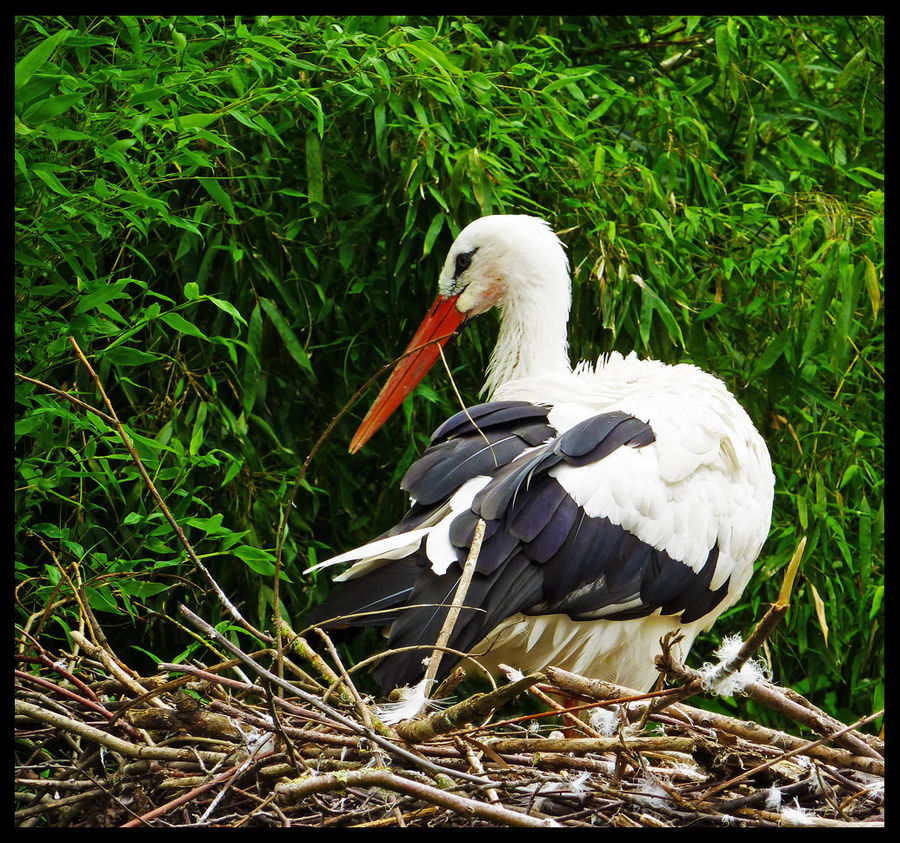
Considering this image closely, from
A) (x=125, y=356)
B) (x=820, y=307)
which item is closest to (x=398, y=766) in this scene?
(x=125, y=356)

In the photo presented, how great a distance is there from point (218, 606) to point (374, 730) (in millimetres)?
1040

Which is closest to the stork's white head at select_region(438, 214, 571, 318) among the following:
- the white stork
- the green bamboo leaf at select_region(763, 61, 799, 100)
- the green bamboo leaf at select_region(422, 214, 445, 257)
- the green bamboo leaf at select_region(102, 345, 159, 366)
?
the green bamboo leaf at select_region(422, 214, 445, 257)

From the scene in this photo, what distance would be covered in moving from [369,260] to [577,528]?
1063mm

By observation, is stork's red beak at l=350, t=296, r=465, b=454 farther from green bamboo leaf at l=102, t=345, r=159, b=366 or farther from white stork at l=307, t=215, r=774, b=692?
green bamboo leaf at l=102, t=345, r=159, b=366

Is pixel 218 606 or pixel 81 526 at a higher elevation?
pixel 81 526

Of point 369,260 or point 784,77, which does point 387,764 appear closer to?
point 369,260

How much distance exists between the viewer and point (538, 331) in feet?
9.80

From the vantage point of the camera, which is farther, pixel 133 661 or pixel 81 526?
pixel 133 661

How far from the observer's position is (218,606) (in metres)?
2.61

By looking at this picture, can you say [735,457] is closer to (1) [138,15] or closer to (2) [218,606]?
(2) [218,606]

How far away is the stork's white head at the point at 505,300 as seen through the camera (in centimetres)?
294

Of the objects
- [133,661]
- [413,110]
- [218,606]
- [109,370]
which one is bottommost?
[133,661]

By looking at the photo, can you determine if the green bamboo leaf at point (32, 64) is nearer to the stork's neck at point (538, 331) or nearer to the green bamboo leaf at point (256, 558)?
the green bamboo leaf at point (256, 558)
